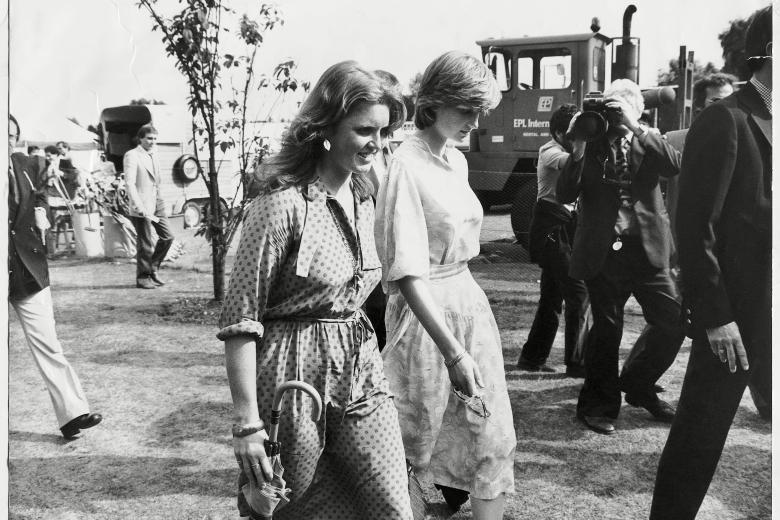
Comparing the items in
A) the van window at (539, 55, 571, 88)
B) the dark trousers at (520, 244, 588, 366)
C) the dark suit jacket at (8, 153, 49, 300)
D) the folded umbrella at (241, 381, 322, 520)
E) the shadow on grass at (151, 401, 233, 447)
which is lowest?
the shadow on grass at (151, 401, 233, 447)

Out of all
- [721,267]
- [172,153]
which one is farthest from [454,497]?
[172,153]

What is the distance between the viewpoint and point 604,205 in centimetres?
375

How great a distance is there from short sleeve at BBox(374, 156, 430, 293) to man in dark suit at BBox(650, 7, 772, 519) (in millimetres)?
876

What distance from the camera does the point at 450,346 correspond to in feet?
7.41

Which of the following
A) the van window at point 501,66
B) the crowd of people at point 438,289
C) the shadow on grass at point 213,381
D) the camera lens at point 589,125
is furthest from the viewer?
the van window at point 501,66

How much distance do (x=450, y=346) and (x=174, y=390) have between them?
266cm

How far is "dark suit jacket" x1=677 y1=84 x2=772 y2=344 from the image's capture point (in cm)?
259

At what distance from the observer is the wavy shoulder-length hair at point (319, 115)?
1930mm

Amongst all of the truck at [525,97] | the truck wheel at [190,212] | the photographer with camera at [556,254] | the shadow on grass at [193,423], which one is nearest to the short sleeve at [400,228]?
the shadow on grass at [193,423]

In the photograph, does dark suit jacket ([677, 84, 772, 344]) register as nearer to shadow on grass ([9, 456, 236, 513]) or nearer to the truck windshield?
shadow on grass ([9, 456, 236, 513])

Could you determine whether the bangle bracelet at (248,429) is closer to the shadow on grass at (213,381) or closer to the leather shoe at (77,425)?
the leather shoe at (77,425)

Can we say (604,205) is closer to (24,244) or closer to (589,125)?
(589,125)

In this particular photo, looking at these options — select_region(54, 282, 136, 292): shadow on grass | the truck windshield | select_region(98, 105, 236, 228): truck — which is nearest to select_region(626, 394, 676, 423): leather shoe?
select_region(54, 282, 136, 292): shadow on grass

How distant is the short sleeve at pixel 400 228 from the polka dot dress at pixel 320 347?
0.29 metres
